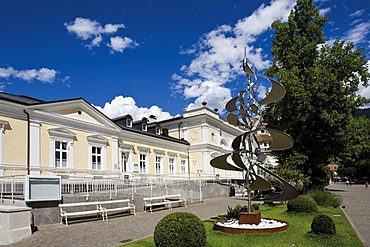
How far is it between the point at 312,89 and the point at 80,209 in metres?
21.1

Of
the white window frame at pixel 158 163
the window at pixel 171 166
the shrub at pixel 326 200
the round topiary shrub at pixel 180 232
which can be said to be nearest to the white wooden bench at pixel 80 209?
the round topiary shrub at pixel 180 232

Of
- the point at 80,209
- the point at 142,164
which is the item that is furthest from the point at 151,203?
the point at 142,164

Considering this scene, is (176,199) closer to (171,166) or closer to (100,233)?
(100,233)

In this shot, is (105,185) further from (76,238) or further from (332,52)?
(332,52)

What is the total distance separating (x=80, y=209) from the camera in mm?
15258

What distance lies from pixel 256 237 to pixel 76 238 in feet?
19.2

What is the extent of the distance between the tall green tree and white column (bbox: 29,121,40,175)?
19.5 meters

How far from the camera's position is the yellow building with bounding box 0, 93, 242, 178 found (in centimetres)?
2170

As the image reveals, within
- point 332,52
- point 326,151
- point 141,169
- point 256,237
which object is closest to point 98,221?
point 256,237

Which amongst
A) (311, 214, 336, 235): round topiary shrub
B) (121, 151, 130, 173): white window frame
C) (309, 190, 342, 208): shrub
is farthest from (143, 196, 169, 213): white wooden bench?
(121, 151, 130, 173): white window frame

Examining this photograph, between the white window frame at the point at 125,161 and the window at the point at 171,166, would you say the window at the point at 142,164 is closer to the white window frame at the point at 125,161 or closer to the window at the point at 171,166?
the white window frame at the point at 125,161

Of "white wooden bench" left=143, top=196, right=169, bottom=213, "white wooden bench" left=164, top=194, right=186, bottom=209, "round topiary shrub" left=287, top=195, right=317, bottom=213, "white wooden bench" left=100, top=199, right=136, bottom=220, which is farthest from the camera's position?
"white wooden bench" left=164, top=194, right=186, bottom=209

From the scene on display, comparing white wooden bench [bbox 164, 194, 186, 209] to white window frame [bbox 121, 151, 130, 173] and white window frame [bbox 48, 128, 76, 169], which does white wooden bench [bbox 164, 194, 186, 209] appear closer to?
white window frame [bbox 48, 128, 76, 169]

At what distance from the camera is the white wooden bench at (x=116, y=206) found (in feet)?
52.4
